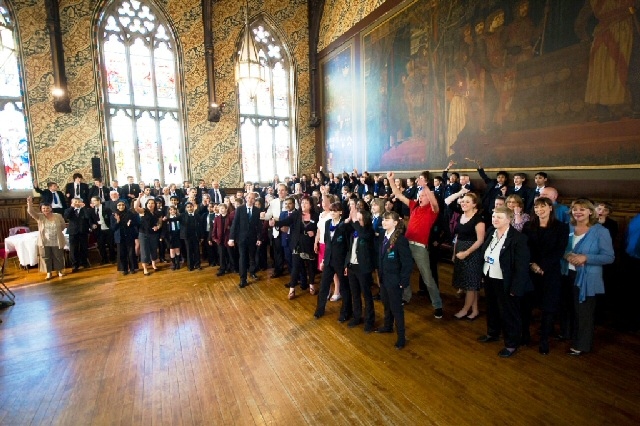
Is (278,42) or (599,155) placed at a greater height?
(278,42)

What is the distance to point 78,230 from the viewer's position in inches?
304

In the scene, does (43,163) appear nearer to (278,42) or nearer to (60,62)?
(60,62)

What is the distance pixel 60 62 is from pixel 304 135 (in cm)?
913

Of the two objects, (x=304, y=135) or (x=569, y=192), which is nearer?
(x=569, y=192)

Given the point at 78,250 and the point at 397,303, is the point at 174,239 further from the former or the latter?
the point at 397,303

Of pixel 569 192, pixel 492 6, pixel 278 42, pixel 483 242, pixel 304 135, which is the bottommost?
pixel 483 242

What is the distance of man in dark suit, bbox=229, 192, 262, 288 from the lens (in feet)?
20.1

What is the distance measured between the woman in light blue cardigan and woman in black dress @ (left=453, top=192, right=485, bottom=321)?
87 cm

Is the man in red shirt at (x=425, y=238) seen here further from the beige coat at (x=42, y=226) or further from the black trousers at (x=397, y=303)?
the beige coat at (x=42, y=226)

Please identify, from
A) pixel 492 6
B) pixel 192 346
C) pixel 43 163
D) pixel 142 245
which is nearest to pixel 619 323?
pixel 192 346

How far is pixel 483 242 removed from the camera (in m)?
3.74

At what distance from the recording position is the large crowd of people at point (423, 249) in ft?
10.9

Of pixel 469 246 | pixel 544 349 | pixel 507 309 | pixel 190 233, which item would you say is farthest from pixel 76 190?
pixel 544 349

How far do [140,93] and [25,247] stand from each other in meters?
7.20
